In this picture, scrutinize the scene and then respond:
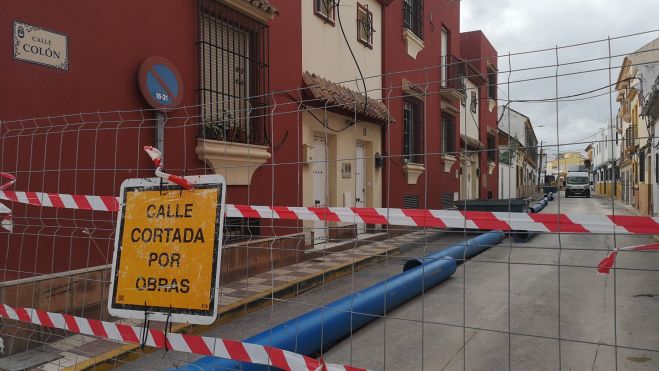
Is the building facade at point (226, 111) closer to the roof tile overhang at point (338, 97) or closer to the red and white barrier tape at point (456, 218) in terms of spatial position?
the roof tile overhang at point (338, 97)

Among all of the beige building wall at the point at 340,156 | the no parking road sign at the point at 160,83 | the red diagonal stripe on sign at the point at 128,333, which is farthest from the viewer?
the beige building wall at the point at 340,156

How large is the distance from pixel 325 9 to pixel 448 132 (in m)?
8.50

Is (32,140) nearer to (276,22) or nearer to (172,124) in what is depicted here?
(172,124)

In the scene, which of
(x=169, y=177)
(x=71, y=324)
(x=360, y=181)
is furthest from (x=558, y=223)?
(x=360, y=181)

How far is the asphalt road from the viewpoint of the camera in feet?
12.6

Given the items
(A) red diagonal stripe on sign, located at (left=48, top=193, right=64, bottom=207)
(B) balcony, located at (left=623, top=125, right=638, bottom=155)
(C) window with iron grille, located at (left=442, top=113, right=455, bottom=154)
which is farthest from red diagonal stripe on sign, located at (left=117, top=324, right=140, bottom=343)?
(C) window with iron grille, located at (left=442, top=113, right=455, bottom=154)

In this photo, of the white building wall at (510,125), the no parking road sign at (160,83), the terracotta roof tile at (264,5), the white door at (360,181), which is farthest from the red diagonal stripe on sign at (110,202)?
the white door at (360,181)

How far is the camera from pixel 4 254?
13.6 feet

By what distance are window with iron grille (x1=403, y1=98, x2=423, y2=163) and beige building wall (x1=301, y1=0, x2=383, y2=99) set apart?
4.62 feet

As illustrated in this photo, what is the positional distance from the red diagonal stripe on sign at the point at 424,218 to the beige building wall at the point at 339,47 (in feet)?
18.8

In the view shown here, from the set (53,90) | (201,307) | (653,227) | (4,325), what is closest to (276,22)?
(53,90)

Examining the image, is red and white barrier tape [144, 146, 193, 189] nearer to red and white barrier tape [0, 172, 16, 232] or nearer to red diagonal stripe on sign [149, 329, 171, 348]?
red diagonal stripe on sign [149, 329, 171, 348]

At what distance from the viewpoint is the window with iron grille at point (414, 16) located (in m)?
13.0

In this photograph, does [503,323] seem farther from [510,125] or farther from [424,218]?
[510,125]
